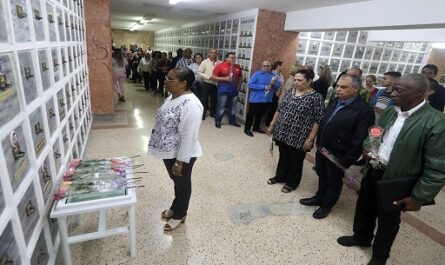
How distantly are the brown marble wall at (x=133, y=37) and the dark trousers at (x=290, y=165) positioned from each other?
43.5 ft

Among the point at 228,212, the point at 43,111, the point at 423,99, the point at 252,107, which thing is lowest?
the point at 228,212

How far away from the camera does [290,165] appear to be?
2.38 m

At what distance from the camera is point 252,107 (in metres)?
3.81

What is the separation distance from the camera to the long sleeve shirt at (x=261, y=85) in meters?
3.65

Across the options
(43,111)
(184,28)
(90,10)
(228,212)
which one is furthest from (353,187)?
(184,28)

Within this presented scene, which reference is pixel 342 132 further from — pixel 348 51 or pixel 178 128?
pixel 348 51

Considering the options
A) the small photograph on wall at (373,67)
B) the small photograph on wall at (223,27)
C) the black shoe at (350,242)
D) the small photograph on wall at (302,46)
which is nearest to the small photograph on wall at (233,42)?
the small photograph on wall at (223,27)

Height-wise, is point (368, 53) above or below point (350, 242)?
above

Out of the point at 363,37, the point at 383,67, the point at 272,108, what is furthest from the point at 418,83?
the point at 383,67

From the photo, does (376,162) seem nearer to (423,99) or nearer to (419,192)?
(419,192)

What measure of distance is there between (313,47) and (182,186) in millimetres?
3758

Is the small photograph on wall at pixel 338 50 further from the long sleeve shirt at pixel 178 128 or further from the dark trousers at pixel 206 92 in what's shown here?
the long sleeve shirt at pixel 178 128

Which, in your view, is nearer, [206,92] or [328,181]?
[328,181]

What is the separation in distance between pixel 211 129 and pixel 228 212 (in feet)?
7.05
